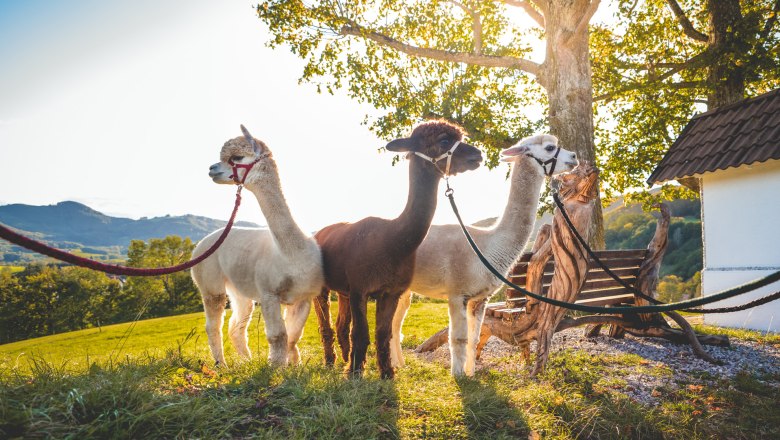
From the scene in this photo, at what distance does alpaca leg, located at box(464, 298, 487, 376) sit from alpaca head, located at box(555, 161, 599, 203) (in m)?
1.65

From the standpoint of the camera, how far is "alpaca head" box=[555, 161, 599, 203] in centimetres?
483

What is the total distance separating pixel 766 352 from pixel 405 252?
22.3 ft

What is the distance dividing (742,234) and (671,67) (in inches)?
306

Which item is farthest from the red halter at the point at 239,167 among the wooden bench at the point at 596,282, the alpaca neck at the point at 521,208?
the wooden bench at the point at 596,282

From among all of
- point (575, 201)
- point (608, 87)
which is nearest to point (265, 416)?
point (575, 201)

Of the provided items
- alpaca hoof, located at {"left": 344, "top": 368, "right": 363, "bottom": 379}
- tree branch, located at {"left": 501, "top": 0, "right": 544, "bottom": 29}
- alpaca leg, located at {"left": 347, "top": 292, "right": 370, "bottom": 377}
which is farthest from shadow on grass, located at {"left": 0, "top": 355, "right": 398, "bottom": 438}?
tree branch, located at {"left": 501, "top": 0, "right": 544, "bottom": 29}

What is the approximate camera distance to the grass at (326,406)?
2.23 metres

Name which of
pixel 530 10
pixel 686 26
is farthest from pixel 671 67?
pixel 530 10

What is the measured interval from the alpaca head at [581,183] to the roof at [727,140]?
22.3ft

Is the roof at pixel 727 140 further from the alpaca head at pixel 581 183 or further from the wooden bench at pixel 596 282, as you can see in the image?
the alpaca head at pixel 581 183

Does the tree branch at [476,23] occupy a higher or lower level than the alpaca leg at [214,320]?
higher

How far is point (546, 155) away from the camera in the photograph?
464 cm

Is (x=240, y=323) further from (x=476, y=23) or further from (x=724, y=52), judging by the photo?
(x=724, y=52)

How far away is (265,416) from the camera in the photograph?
2.65 metres
